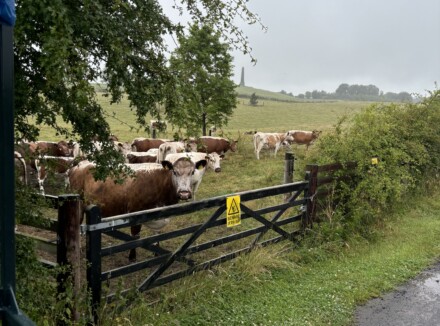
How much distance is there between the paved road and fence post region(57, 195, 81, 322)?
344 centimetres

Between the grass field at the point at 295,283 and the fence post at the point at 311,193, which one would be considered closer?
the grass field at the point at 295,283

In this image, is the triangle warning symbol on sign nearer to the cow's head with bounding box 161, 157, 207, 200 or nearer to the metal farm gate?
the metal farm gate

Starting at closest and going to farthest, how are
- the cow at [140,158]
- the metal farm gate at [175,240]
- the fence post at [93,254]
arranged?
the fence post at [93,254] < the metal farm gate at [175,240] < the cow at [140,158]

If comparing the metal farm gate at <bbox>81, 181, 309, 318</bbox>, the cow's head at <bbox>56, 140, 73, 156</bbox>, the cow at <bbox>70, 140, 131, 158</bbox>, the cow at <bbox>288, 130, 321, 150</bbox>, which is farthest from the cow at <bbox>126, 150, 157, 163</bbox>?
the cow at <bbox>288, 130, 321, 150</bbox>

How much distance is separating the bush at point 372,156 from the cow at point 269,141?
11.3 m

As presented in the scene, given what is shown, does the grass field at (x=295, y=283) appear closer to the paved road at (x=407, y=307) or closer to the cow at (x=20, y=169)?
the paved road at (x=407, y=307)

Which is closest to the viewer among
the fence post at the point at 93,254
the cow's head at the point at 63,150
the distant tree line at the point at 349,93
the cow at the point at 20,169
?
the cow at the point at 20,169

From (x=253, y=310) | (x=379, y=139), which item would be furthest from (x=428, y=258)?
(x=253, y=310)

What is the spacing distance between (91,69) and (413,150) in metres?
10.2

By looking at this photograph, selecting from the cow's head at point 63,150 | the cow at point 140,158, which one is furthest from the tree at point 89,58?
the cow's head at point 63,150

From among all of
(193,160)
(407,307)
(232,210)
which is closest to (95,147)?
(232,210)

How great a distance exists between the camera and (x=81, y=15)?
3.60 m

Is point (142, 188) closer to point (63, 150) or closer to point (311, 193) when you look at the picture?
point (311, 193)

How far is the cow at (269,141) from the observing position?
24103 millimetres
